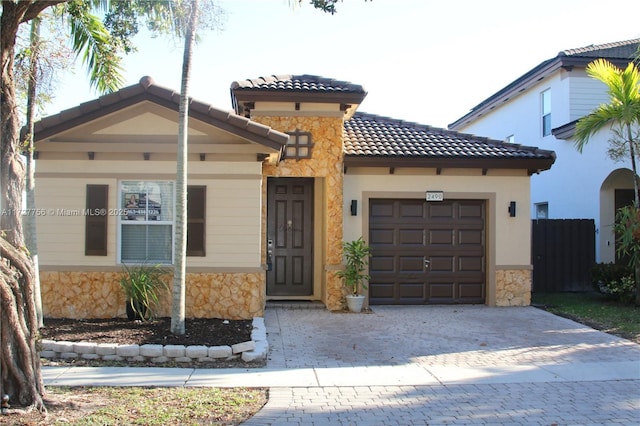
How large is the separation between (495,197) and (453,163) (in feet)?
4.29

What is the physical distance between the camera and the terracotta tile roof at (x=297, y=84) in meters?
11.9

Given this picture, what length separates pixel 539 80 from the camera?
18969 millimetres

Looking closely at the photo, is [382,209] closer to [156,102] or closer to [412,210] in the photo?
[412,210]

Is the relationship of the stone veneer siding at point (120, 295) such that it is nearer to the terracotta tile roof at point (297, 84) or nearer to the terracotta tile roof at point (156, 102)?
the terracotta tile roof at point (156, 102)

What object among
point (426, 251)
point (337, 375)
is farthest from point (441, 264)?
point (337, 375)

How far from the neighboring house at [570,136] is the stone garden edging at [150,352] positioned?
11.0 metres

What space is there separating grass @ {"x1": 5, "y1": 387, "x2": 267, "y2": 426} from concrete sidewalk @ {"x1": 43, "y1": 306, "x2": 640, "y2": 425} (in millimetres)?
245

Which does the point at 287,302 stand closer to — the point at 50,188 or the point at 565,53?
the point at 50,188

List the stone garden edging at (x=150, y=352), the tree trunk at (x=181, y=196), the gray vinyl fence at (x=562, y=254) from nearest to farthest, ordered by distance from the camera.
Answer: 1. the stone garden edging at (x=150, y=352)
2. the tree trunk at (x=181, y=196)
3. the gray vinyl fence at (x=562, y=254)

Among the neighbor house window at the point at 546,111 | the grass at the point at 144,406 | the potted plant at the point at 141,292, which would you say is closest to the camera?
the grass at the point at 144,406

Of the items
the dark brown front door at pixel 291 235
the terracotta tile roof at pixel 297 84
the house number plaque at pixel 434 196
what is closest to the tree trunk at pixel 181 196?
the terracotta tile roof at pixel 297 84

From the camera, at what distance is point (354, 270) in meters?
12.0

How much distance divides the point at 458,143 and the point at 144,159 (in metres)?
7.01

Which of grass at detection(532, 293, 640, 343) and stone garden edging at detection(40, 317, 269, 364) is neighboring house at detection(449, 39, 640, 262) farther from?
stone garden edging at detection(40, 317, 269, 364)
